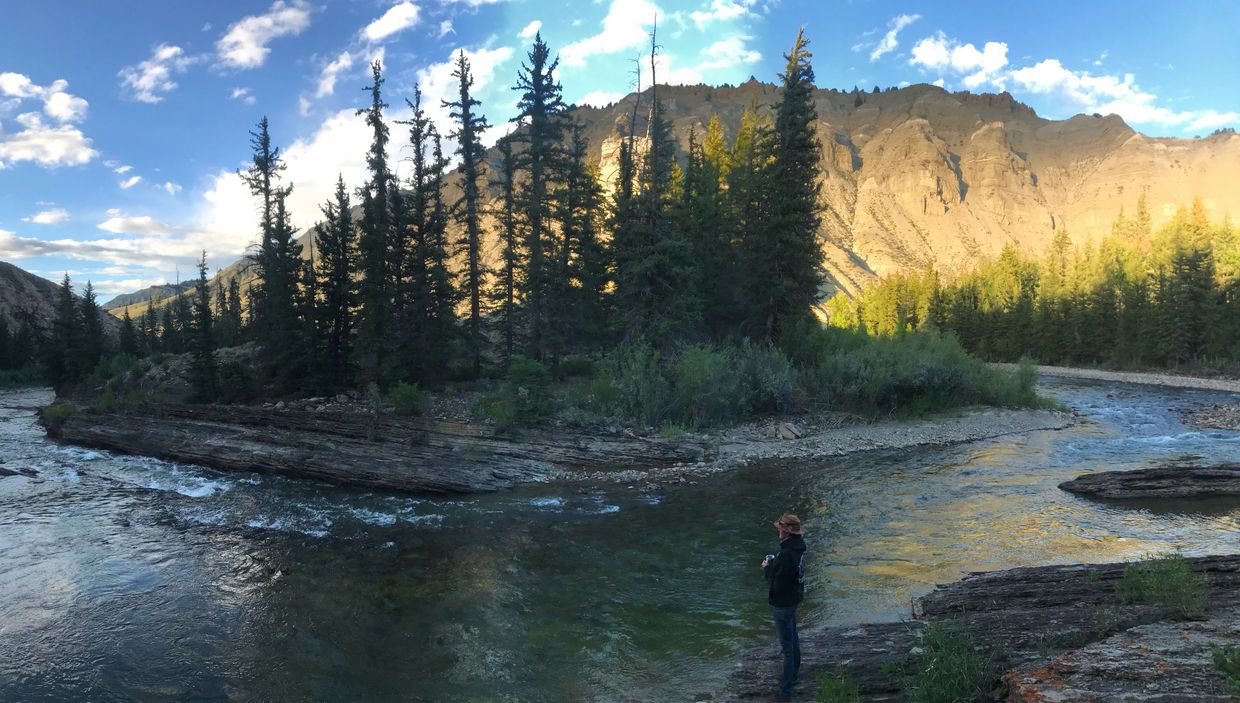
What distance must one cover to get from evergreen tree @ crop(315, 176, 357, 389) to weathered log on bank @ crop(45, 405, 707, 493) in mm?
5520

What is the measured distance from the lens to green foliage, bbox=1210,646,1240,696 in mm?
4348

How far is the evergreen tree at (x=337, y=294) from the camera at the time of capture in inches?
1225

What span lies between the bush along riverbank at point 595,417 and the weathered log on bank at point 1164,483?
7.18 m

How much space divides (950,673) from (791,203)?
1132 inches

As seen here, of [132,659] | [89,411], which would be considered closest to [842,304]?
[89,411]

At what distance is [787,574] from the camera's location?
7.32 metres

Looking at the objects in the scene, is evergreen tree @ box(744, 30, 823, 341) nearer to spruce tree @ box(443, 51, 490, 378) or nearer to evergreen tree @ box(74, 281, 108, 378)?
spruce tree @ box(443, 51, 490, 378)

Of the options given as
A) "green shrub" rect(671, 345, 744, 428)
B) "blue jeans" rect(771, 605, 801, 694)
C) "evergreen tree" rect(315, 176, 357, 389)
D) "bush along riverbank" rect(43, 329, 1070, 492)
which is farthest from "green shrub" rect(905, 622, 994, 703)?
"evergreen tree" rect(315, 176, 357, 389)

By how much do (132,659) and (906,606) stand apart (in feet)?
38.7

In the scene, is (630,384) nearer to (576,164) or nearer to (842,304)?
(576,164)

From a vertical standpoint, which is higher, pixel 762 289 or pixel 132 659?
pixel 762 289

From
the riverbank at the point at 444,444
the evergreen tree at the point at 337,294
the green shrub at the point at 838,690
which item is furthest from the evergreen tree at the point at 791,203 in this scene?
the green shrub at the point at 838,690

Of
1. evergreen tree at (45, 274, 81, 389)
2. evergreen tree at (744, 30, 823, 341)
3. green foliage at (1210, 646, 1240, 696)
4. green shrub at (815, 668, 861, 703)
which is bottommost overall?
green shrub at (815, 668, 861, 703)

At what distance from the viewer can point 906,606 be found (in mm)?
9734
